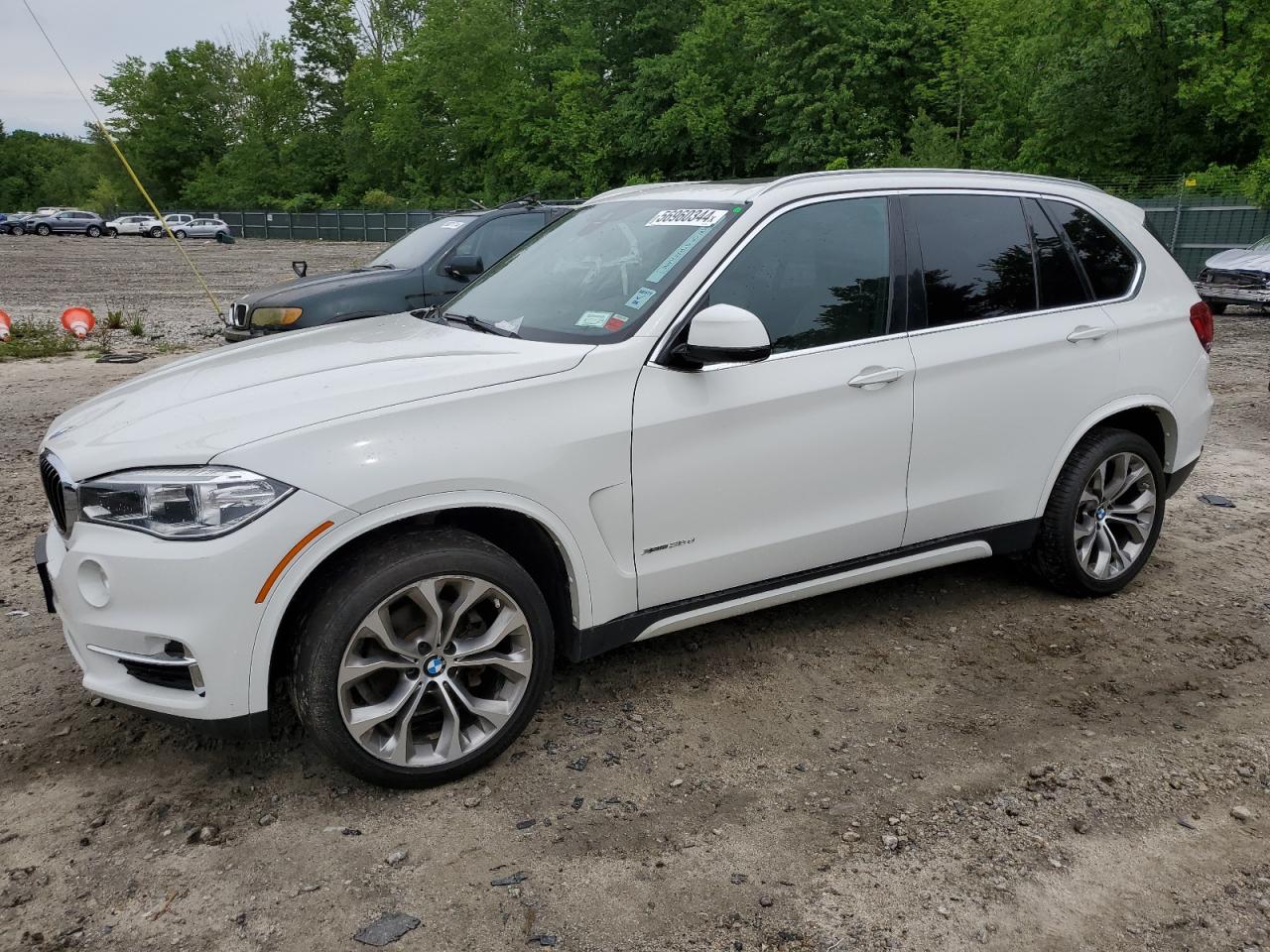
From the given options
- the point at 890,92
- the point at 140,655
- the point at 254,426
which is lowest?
the point at 140,655

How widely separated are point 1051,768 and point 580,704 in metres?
1.62

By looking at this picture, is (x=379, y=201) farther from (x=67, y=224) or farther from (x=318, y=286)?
(x=318, y=286)

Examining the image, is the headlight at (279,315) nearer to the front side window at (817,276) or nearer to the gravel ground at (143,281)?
the gravel ground at (143,281)

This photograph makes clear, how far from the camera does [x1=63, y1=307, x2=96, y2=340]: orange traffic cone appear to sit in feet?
43.2

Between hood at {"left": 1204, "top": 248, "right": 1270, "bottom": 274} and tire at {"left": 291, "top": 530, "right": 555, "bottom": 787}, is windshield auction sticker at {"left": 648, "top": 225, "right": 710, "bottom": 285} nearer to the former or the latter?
tire at {"left": 291, "top": 530, "right": 555, "bottom": 787}

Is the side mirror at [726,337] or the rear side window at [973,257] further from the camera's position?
the rear side window at [973,257]

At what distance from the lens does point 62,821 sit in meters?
3.01

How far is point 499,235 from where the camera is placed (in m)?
9.46

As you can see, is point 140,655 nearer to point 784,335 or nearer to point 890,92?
point 784,335

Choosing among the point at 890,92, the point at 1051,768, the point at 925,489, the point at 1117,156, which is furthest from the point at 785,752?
the point at 890,92

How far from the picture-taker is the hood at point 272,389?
114 inches

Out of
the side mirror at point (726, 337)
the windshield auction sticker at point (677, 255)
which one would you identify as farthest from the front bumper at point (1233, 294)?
the side mirror at point (726, 337)

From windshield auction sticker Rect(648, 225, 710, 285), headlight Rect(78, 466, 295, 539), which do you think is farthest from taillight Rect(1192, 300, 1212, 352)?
headlight Rect(78, 466, 295, 539)

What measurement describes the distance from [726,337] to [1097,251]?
7.47 ft
